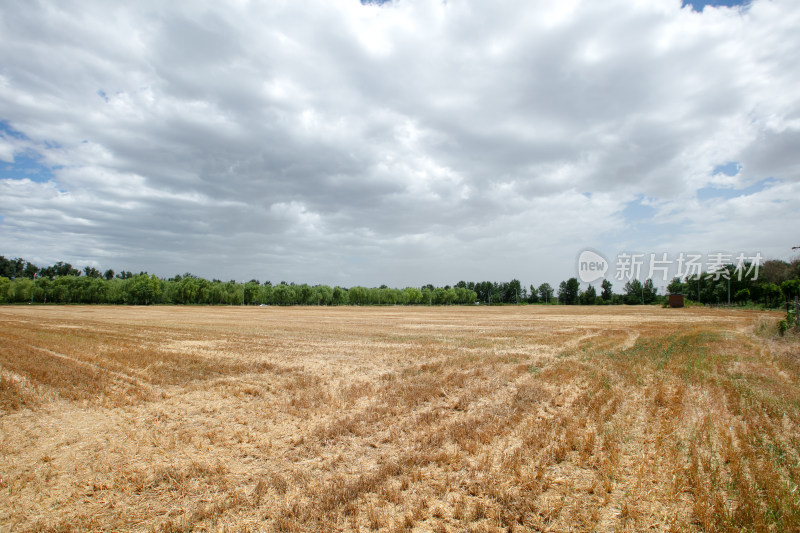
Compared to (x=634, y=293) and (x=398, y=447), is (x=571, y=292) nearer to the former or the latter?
(x=634, y=293)

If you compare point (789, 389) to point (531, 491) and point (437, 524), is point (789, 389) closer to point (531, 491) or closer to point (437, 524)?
point (531, 491)

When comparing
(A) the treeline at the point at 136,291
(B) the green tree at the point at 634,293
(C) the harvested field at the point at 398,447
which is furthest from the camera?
(B) the green tree at the point at 634,293

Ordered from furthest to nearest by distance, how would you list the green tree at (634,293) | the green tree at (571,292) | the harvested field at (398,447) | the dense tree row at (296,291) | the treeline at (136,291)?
the green tree at (571,292) < the green tree at (634,293) < the treeline at (136,291) < the dense tree row at (296,291) < the harvested field at (398,447)

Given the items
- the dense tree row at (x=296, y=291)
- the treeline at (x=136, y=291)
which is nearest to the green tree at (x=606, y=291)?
the dense tree row at (x=296, y=291)

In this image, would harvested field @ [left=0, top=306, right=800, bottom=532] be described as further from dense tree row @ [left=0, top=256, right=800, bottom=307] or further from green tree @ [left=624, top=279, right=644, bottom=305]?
green tree @ [left=624, top=279, right=644, bottom=305]

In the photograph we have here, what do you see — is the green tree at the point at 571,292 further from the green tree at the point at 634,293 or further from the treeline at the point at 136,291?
the treeline at the point at 136,291

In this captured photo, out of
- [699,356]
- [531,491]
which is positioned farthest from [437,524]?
[699,356]

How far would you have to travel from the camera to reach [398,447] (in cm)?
809

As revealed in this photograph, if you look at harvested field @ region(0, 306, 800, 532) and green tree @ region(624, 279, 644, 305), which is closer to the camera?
harvested field @ region(0, 306, 800, 532)

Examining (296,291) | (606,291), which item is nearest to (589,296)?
(606,291)

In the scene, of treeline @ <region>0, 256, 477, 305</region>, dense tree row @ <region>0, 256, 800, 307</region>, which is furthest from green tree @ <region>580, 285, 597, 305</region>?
treeline @ <region>0, 256, 477, 305</region>

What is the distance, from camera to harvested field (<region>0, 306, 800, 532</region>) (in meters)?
5.56

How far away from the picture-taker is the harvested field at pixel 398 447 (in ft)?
18.2

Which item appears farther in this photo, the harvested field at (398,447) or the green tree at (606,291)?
the green tree at (606,291)
